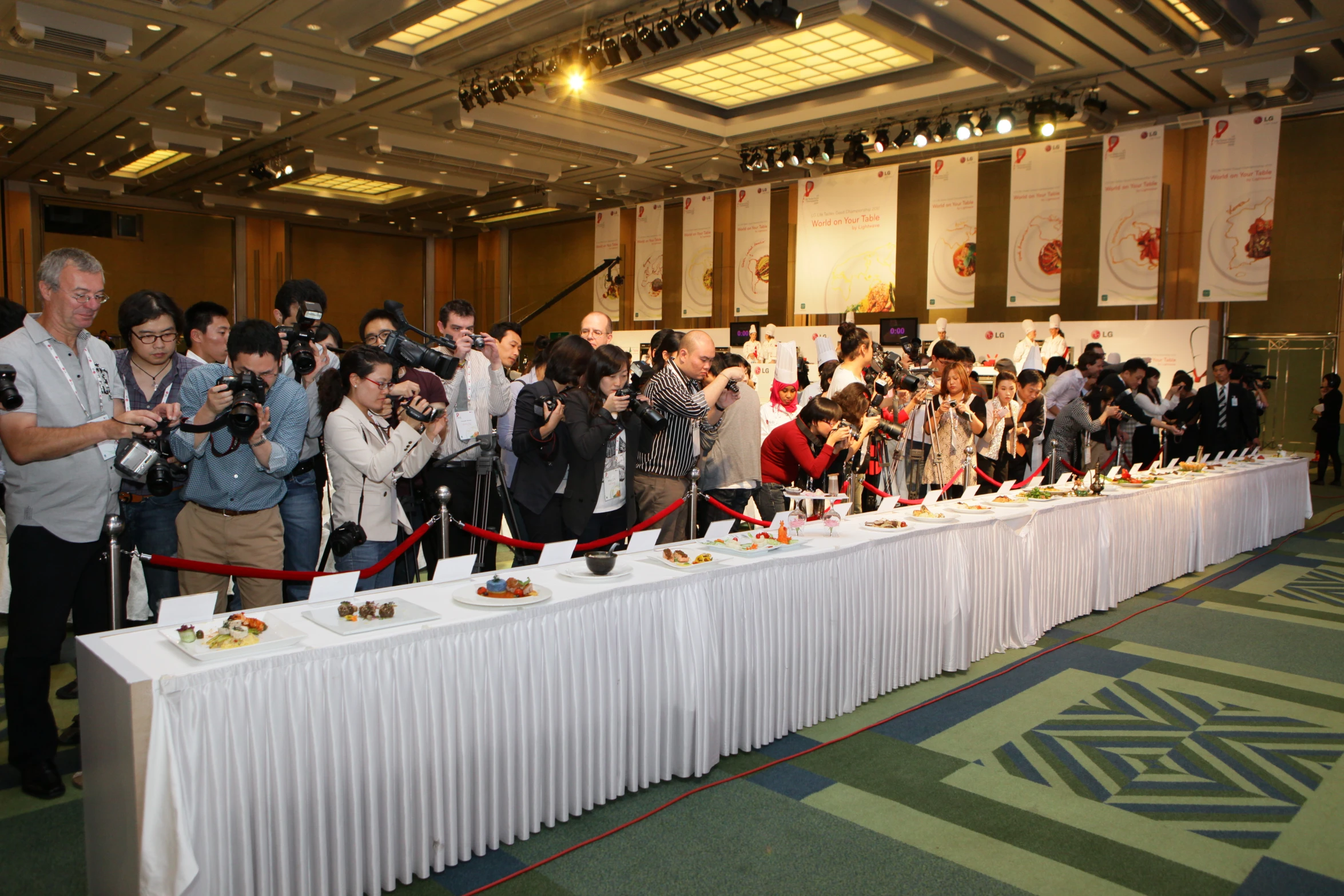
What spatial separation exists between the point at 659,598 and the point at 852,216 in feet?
31.4

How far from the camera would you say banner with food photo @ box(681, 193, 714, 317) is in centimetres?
1275

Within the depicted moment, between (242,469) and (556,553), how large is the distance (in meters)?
0.95

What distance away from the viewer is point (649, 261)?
1356 cm

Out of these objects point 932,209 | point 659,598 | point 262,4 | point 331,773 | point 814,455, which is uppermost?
point 262,4

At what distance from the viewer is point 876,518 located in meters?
3.62

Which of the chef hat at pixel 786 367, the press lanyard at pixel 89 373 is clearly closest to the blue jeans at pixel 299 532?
the press lanyard at pixel 89 373

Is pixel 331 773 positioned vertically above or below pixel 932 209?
below

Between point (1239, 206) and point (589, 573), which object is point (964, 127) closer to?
point (1239, 206)

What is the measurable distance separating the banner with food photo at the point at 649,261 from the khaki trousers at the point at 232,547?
11.3 m

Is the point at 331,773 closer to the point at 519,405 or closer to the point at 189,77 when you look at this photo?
the point at 519,405

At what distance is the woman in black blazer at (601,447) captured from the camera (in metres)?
3.19

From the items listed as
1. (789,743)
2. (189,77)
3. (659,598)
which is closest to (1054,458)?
(789,743)

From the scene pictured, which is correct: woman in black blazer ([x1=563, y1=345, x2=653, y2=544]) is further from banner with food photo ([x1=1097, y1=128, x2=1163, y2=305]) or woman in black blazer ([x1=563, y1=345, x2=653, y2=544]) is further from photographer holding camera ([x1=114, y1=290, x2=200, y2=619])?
banner with food photo ([x1=1097, y1=128, x2=1163, y2=305])

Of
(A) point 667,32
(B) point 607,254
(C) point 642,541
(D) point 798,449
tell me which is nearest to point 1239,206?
(A) point 667,32
